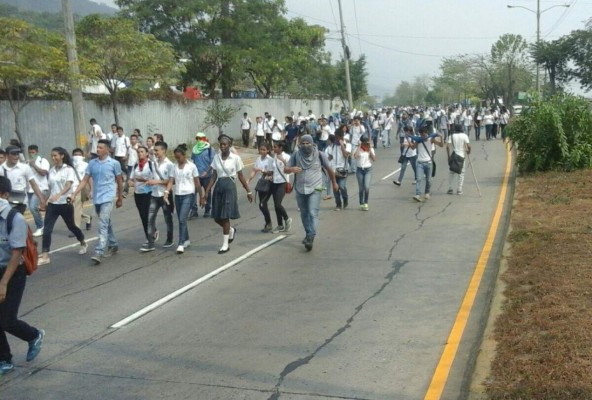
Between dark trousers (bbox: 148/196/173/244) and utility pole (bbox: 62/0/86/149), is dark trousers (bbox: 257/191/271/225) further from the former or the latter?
utility pole (bbox: 62/0/86/149)

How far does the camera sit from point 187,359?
615cm

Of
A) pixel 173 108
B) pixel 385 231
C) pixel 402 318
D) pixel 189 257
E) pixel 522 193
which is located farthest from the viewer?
pixel 173 108

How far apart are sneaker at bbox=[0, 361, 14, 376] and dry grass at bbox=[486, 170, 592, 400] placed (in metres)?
3.88

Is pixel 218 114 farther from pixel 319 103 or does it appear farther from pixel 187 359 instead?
pixel 187 359

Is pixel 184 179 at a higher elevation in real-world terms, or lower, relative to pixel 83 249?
higher

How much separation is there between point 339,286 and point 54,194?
473 cm

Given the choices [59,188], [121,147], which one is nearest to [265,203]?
[59,188]

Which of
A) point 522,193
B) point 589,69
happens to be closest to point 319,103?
point 589,69

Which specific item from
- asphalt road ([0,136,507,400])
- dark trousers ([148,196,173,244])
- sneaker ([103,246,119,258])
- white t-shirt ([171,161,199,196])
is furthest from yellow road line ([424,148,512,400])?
sneaker ([103,246,119,258])

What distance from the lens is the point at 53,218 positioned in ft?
34.6

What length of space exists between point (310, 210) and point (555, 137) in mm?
9661

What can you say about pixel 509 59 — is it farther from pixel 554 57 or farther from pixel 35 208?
pixel 35 208

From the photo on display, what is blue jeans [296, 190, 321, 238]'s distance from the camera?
10.6 metres

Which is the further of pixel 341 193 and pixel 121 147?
pixel 121 147
